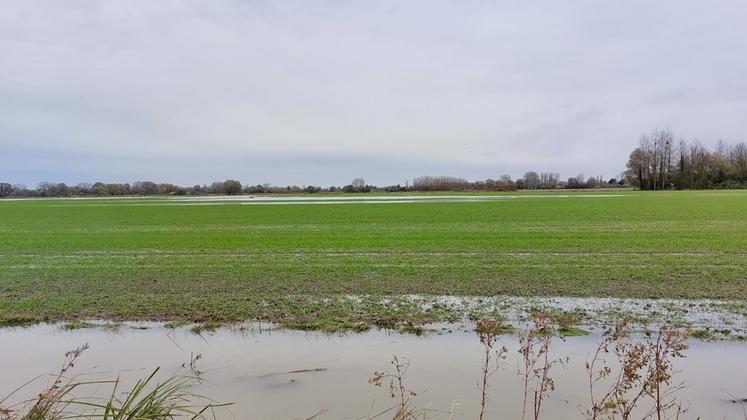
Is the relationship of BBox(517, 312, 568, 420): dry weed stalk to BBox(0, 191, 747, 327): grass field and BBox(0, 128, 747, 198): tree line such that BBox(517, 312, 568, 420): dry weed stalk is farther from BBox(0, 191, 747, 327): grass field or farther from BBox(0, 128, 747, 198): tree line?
BBox(0, 128, 747, 198): tree line

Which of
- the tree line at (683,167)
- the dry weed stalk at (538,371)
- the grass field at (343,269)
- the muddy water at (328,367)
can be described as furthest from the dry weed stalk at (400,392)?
the tree line at (683,167)

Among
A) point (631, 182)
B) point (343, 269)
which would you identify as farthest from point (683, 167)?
point (343, 269)

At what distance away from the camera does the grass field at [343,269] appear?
406 inches

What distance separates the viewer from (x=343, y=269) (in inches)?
564

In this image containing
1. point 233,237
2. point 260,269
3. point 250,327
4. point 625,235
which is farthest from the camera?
point 233,237

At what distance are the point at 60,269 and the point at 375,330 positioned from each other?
12.4 m

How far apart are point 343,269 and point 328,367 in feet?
24.4

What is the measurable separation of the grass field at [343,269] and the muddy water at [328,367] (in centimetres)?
112

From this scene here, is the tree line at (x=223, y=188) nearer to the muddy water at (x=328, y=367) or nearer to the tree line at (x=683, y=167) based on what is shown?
the tree line at (x=683, y=167)

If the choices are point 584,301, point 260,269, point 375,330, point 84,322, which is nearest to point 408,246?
point 260,269

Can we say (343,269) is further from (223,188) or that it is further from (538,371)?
(223,188)

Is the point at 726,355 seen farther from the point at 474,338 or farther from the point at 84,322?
the point at 84,322

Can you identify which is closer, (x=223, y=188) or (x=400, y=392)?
(x=400, y=392)

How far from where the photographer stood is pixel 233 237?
77.7 ft
